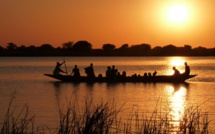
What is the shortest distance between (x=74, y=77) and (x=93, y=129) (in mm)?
26052

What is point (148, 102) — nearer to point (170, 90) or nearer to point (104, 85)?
point (170, 90)

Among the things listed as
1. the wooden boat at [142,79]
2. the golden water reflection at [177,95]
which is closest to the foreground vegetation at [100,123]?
the golden water reflection at [177,95]

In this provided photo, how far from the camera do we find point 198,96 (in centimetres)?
2736

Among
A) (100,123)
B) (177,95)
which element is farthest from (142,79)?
(100,123)

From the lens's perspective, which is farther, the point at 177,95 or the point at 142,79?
the point at 142,79

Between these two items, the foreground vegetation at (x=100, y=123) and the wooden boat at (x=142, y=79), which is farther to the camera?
the wooden boat at (x=142, y=79)

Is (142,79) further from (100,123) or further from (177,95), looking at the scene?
(100,123)

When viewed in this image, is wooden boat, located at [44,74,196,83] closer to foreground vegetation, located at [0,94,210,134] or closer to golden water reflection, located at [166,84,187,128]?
golden water reflection, located at [166,84,187,128]

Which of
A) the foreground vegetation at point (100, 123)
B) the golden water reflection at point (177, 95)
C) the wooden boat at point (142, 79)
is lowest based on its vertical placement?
the golden water reflection at point (177, 95)

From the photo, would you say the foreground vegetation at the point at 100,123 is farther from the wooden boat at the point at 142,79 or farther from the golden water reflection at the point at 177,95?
the wooden boat at the point at 142,79

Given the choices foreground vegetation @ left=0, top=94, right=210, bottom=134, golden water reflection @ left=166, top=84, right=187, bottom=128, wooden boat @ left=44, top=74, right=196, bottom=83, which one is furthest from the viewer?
wooden boat @ left=44, top=74, right=196, bottom=83

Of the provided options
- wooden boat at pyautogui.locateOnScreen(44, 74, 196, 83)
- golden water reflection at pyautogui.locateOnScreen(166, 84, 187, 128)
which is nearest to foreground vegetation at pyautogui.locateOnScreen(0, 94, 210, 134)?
golden water reflection at pyautogui.locateOnScreen(166, 84, 187, 128)

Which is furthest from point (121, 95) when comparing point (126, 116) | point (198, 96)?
point (126, 116)

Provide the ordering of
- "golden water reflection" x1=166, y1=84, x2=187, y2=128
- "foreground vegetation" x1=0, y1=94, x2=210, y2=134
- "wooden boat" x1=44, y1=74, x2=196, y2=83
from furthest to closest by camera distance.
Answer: "wooden boat" x1=44, y1=74, x2=196, y2=83 < "golden water reflection" x1=166, y1=84, x2=187, y2=128 < "foreground vegetation" x1=0, y1=94, x2=210, y2=134
